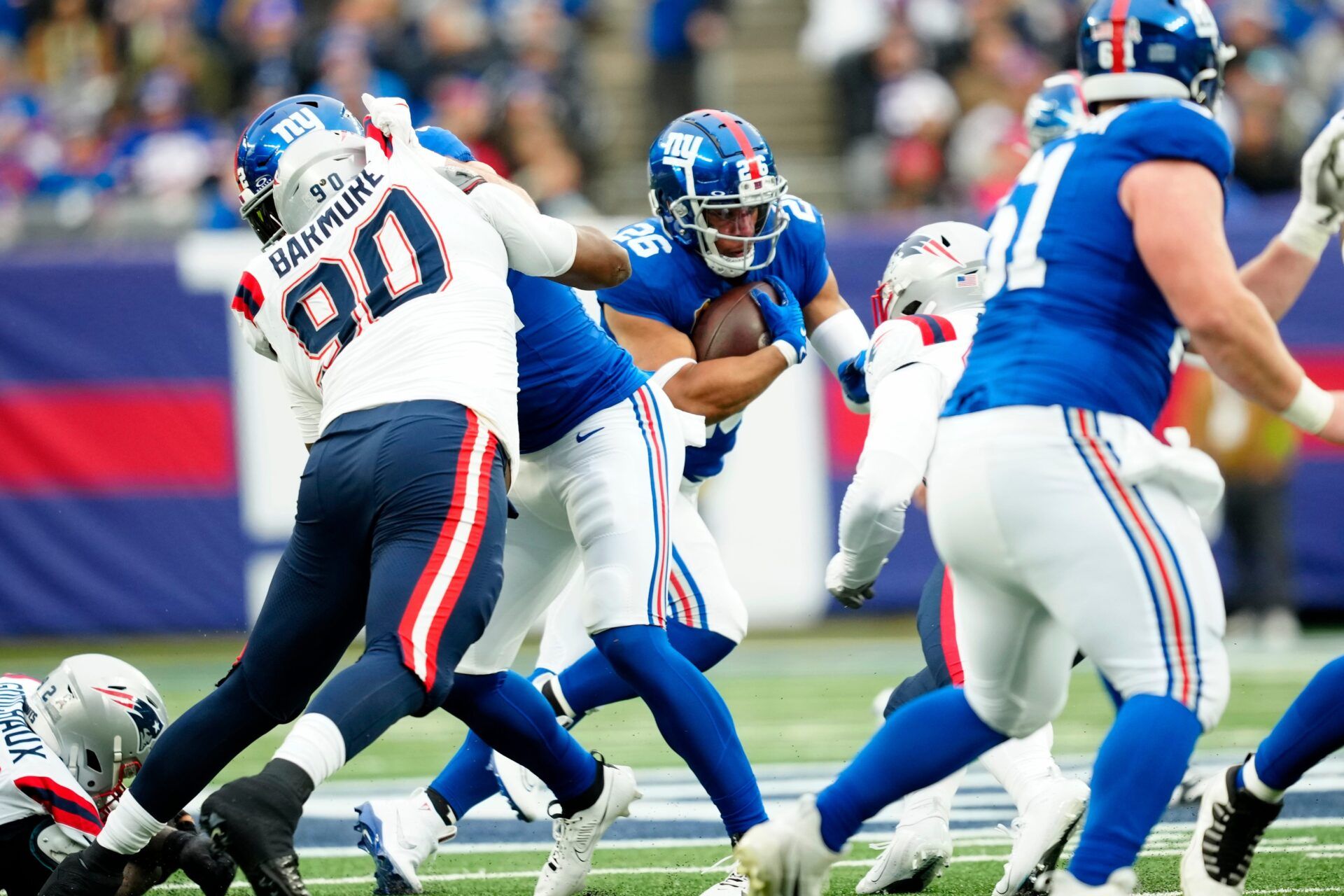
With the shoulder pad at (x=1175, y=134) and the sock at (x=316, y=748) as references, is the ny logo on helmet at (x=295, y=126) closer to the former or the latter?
the sock at (x=316, y=748)

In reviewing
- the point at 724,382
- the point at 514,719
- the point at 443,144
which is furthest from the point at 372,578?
the point at 724,382

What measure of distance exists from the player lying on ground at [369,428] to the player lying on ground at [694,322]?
654 mm

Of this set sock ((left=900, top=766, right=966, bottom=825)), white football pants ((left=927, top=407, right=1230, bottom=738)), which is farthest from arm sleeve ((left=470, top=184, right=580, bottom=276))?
sock ((left=900, top=766, right=966, bottom=825))

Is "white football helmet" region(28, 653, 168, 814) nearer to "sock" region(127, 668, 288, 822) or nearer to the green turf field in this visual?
"sock" region(127, 668, 288, 822)

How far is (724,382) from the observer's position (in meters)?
4.44

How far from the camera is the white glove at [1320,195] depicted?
3.24 metres

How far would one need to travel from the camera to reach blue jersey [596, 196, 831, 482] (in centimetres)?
466

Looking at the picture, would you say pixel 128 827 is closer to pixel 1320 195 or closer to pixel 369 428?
pixel 369 428

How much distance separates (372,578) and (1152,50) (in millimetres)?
1703

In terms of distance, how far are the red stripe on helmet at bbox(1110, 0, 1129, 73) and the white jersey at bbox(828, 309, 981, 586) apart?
0.78 m

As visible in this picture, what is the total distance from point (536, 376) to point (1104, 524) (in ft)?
4.98

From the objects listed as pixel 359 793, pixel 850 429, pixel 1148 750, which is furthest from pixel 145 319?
pixel 1148 750

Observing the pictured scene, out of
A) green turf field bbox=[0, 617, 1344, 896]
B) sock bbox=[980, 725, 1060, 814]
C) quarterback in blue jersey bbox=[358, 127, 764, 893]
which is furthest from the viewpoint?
green turf field bbox=[0, 617, 1344, 896]

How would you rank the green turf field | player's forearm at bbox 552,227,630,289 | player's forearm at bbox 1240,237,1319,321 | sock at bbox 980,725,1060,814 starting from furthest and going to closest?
the green turf field < sock at bbox 980,725,1060,814 < player's forearm at bbox 552,227,630,289 < player's forearm at bbox 1240,237,1319,321
